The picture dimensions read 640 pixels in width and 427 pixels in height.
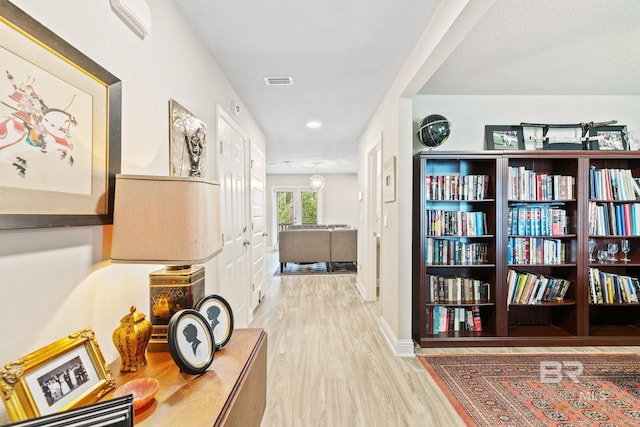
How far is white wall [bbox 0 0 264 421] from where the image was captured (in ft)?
2.51

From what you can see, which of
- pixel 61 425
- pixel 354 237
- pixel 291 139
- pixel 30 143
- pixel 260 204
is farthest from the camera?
pixel 354 237

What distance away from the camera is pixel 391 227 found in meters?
2.91

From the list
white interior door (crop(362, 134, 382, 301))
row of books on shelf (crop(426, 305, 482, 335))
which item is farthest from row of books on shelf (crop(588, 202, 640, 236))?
white interior door (crop(362, 134, 382, 301))

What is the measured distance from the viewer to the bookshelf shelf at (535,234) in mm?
2811

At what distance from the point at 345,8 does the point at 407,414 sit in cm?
244

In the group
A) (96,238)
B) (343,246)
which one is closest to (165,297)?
(96,238)

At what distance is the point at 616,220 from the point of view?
114 inches

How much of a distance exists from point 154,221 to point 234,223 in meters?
2.04

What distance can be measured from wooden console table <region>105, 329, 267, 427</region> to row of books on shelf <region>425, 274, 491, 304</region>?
82.8 inches

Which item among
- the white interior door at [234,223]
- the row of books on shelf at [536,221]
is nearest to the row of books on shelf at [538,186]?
the row of books on shelf at [536,221]

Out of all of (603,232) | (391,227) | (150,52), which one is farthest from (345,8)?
(603,232)

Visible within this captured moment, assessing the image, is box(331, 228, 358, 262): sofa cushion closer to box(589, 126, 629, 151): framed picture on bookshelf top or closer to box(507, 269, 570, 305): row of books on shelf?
box(507, 269, 570, 305): row of books on shelf

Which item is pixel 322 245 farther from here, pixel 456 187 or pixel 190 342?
pixel 190 342

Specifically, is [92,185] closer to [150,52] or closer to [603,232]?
[150,52]
